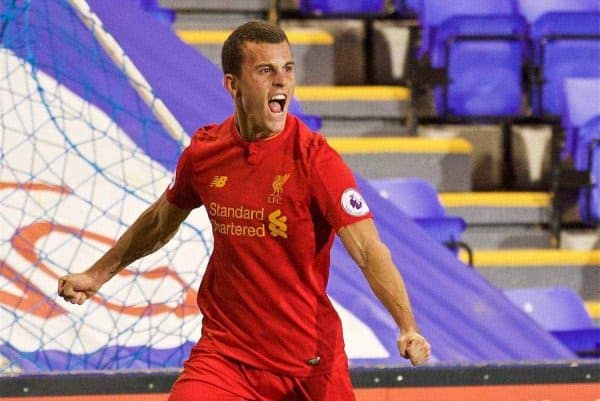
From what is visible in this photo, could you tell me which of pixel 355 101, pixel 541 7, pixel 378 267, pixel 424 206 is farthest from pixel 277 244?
pixel 541 7

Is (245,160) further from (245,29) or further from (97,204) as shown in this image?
(97,204)

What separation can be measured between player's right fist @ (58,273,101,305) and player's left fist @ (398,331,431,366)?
937 mm

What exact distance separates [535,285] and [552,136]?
3.24 feet

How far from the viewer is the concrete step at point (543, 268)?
741cm

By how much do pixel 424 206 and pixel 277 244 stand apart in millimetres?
3810

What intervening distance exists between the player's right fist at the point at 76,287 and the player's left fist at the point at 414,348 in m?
0.94

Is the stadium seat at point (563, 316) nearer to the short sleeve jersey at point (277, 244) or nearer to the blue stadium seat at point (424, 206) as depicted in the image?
the blue stadium seat at point (424, 206)

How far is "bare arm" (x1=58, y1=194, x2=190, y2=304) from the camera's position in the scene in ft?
11.7

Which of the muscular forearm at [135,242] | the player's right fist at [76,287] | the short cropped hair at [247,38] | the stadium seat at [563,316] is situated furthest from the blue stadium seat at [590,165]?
the short cropped hair at [247,38]

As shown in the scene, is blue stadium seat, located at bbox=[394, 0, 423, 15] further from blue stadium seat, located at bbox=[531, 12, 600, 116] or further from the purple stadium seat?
blue stadium seat, located at bbox=[531, 12, 600, 116]

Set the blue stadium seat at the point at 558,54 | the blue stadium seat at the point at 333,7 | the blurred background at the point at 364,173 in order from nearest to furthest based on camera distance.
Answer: the blurred background at the point at 364,173 → the blue stadium seat at the point at 558,54 → the blue stadium seat at the point at 333,7

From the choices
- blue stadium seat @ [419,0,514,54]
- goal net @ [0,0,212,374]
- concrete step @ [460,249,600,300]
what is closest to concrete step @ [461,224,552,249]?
concrete step @ [460,249,600,300]

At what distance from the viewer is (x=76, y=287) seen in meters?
3.54

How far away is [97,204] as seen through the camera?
515cm
